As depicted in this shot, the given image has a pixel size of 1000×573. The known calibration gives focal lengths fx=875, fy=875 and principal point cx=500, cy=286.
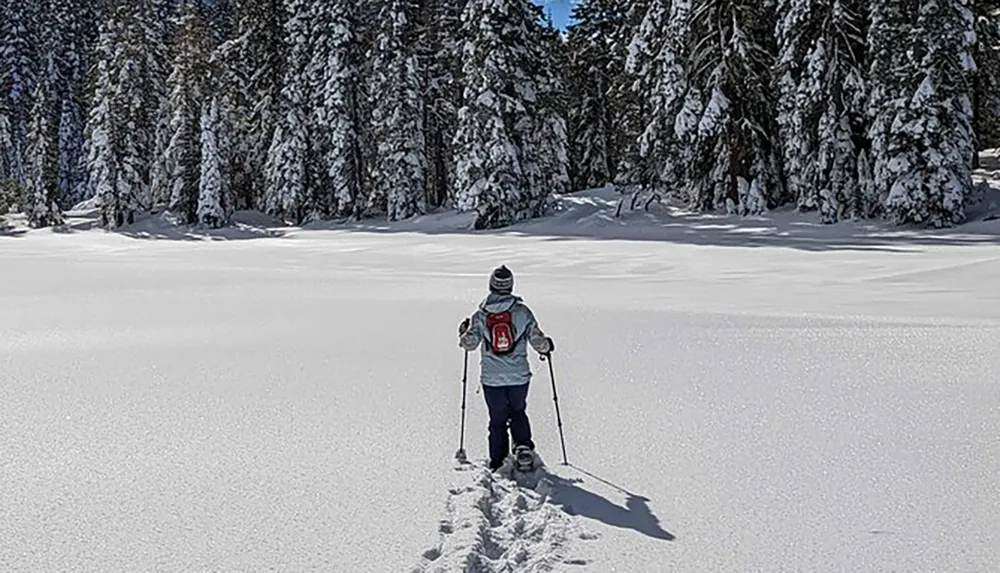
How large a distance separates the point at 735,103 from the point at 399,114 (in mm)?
14621

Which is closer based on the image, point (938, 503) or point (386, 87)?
point (938, 503)

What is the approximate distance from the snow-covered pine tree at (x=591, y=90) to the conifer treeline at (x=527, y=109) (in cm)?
12

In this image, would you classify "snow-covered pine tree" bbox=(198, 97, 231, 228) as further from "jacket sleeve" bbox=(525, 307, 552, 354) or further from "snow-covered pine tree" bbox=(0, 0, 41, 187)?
"jacket sleeve" bbox=(525, 307, 552, 354)

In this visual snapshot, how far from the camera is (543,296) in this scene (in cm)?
1486

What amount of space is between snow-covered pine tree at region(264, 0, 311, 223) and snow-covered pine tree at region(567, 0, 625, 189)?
13.3 meters

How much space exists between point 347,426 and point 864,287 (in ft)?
34.7

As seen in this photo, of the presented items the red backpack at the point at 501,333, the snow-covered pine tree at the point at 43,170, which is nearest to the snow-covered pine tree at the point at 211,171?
the snow-covered pine tree at the point at 43,170

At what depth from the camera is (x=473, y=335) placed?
19.1 feet

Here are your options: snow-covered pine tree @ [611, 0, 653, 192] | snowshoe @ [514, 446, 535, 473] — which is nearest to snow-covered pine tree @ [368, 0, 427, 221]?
snow-covered pine tree @ [611, 0, 653, 192]

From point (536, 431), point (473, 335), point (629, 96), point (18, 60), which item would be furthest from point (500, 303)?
point (18, 60)

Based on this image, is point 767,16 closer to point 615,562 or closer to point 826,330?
point 826,330

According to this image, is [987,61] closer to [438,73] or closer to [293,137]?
[438,73]

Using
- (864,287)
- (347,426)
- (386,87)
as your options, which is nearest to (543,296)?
(864,287)

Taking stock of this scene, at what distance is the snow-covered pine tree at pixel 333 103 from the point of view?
39250 mm
